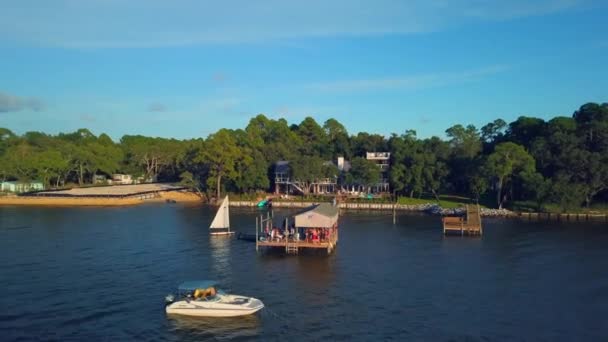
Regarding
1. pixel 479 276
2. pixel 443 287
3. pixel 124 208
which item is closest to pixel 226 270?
pixel 443 287

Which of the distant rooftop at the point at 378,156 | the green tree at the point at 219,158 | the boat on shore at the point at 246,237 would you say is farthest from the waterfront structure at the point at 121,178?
the boat on shore at the point at 246,237

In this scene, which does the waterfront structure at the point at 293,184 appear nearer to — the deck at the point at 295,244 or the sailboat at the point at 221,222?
the sailboat at the point at 221,222

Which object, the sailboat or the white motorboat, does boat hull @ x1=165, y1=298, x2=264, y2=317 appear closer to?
the white motorboat

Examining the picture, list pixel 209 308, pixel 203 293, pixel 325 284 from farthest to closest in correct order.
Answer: pixel 325 284 → pixel 203 293 → pixel 209 308

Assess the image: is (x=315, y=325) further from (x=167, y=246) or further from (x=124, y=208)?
(x=124, y=208)

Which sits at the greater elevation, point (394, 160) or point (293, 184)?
point (394, 160)

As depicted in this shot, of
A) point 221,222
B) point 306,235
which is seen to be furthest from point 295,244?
point 221,222

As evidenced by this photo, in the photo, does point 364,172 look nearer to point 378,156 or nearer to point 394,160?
point 394,160

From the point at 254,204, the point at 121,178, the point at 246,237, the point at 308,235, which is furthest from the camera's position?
the point at 121,178
